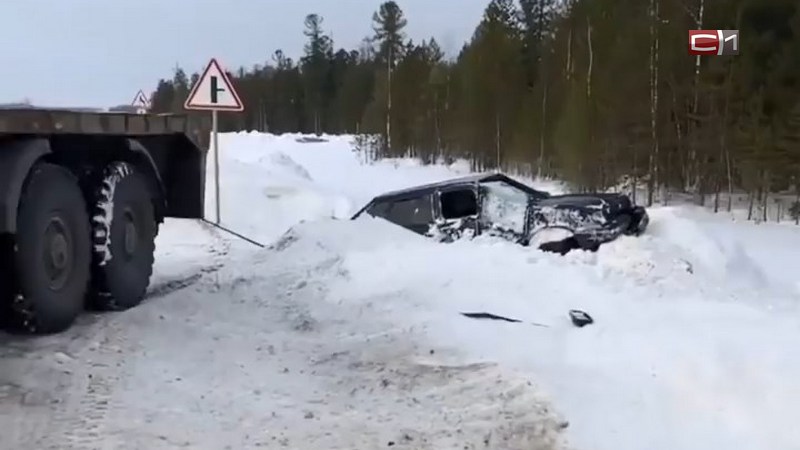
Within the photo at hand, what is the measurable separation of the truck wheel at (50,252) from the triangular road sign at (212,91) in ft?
19.9

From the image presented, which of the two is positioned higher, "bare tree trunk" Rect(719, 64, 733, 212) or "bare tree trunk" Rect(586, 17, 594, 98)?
"bare tree trunk" Rect(586, 17, 594, 98)

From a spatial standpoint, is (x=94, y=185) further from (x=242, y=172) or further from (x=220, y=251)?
(x=242, y=172)

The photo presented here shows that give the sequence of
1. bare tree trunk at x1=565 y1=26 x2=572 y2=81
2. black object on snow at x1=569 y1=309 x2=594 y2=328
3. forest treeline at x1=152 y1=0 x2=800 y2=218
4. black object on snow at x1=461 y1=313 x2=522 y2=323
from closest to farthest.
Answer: black object on snow at x1=569 y1=309 x2=594 y2=328
black object on snow at x1=461 y1=313 x2=522 y2=323
forest treeline at x1=152 y1=0 x2=800 y2=218
bare tree trunk at x1=565 y1=26 x2=572 y2=81

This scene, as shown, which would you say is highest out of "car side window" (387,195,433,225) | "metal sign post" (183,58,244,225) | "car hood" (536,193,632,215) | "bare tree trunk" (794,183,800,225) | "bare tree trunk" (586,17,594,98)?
"bare tree trunk" (586,17,594,98)

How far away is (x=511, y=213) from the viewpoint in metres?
10.2

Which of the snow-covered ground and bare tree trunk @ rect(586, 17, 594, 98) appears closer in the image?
the snow-covered ground

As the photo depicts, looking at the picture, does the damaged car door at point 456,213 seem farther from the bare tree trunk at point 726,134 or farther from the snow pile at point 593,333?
the bare tree trunk at point 726,134

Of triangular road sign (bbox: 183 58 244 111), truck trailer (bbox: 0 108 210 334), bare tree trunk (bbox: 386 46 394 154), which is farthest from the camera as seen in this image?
bare tree trunk (bbox: 386 46 394 154)

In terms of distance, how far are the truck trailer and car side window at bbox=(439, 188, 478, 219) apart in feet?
8.98

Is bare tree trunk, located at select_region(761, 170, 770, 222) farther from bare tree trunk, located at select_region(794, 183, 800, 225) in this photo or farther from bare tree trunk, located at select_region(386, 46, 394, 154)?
bare tree trunk, located at select_region(386, 46, 394, 154)

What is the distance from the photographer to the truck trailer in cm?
598

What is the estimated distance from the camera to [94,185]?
7.33 metres

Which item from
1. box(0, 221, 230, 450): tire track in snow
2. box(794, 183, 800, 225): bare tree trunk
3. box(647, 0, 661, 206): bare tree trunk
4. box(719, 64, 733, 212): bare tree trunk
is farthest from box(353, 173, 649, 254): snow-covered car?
box(647, 0, 661, 206): bare tree trunk

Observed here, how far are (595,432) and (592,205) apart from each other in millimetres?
5274
